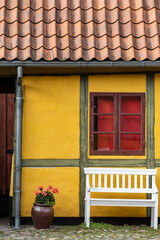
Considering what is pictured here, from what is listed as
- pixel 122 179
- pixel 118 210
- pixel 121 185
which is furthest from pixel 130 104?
pixel 118 210

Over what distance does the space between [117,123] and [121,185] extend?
1.13m

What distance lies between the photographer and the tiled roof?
29.6 ft

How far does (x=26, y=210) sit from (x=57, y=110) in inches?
74.0

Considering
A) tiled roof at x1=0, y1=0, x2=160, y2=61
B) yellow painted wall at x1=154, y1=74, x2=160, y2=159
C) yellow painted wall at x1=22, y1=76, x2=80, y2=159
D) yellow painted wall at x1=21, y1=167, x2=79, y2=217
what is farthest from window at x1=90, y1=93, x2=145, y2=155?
tiled roof at x1=0, y1=0, x2=160, y2=61

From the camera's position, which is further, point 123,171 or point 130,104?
point 130,104

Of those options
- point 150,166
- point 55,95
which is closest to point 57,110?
point 55,95

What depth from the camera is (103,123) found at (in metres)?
9.41

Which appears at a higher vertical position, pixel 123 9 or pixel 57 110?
pixel 123 9

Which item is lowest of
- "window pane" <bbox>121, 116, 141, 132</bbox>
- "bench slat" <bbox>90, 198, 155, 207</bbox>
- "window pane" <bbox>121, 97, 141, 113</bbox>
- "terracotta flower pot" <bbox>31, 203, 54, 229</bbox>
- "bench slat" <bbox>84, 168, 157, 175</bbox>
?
"terracotta flower pot" <bbox>31, 203, 54, 229</bbox>

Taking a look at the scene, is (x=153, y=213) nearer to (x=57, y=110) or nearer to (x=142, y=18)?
(x=57, y=110)

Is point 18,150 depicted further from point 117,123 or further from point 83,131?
point 117,123

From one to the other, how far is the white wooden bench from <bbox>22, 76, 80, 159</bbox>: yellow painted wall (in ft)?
1.82

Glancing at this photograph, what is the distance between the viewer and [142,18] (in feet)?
31.7

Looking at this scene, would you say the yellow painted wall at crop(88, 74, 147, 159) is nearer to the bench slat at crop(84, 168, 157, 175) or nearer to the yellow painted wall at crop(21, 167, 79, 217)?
the bench slat at crop(84, 168, 157, 175)
